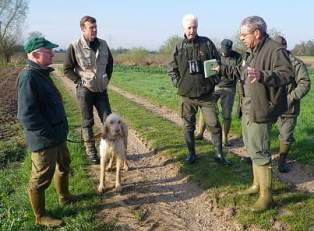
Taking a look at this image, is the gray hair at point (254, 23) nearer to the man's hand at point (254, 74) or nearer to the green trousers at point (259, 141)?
the man's hand at point (254, 74)

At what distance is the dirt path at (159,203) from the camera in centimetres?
525

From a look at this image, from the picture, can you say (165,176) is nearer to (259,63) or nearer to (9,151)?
(259,63)

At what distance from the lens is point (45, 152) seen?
5031mm

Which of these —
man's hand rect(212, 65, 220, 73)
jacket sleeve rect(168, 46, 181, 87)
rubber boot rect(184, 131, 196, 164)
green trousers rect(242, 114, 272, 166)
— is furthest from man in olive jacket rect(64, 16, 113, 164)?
green trousers rect(242, 114, 272, 166)

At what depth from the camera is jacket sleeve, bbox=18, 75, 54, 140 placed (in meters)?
4.81

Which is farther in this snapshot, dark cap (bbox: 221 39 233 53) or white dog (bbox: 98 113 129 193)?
dark cap (bbox: 221 39 233 53)

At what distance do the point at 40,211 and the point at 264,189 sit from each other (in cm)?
288

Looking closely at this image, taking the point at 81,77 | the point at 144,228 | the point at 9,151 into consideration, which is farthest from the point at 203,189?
the point at 9,151

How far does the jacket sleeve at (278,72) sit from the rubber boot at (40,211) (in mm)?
3001

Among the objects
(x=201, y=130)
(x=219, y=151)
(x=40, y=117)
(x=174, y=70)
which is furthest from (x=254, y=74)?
(x=201, y=130)

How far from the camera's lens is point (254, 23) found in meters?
4.99

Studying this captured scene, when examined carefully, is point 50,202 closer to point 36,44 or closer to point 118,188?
point 118,188

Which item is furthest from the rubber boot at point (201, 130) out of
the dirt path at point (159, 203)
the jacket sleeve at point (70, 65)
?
the jacket sleeve at point (70, 65)

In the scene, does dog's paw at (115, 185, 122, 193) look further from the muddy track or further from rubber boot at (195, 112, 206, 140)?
rubber boot at (195, 112, 206, 140)
